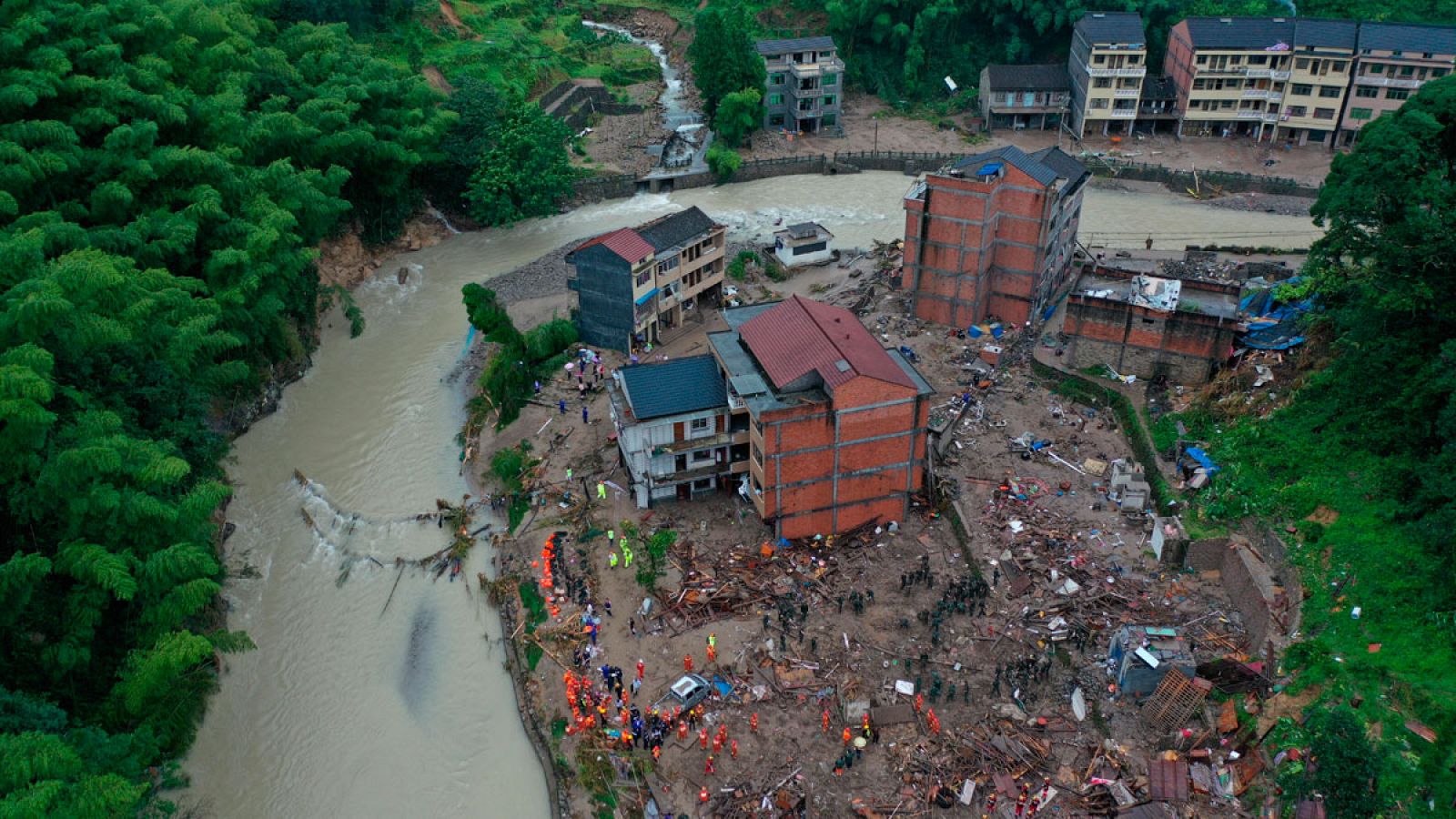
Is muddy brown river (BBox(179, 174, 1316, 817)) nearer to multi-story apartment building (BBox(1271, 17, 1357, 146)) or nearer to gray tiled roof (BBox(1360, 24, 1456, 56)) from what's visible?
multi-story apartment building (BBox(1271, 17, 1357, 146))

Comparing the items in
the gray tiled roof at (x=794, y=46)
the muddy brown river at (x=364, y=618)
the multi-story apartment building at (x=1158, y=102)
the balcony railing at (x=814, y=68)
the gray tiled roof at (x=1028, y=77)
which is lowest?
the muddy brown river at (x=364, y=618)

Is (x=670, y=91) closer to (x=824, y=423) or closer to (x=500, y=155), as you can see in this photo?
(x=500, y=155)

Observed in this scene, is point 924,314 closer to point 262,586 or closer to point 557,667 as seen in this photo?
point 557,667

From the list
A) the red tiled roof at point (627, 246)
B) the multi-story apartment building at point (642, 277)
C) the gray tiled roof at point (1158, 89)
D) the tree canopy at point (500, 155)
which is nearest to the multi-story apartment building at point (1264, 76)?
the gray tiled roof at point (1158, 89)

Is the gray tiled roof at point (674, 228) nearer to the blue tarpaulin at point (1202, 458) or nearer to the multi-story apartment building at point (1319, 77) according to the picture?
the blue tarpaulin at point (1202, 458)

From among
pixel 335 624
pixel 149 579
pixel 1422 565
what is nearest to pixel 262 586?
pixel 335 624

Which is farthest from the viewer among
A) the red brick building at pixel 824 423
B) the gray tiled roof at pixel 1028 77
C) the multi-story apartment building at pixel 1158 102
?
the gray tiled roof at pixel 1028 77
